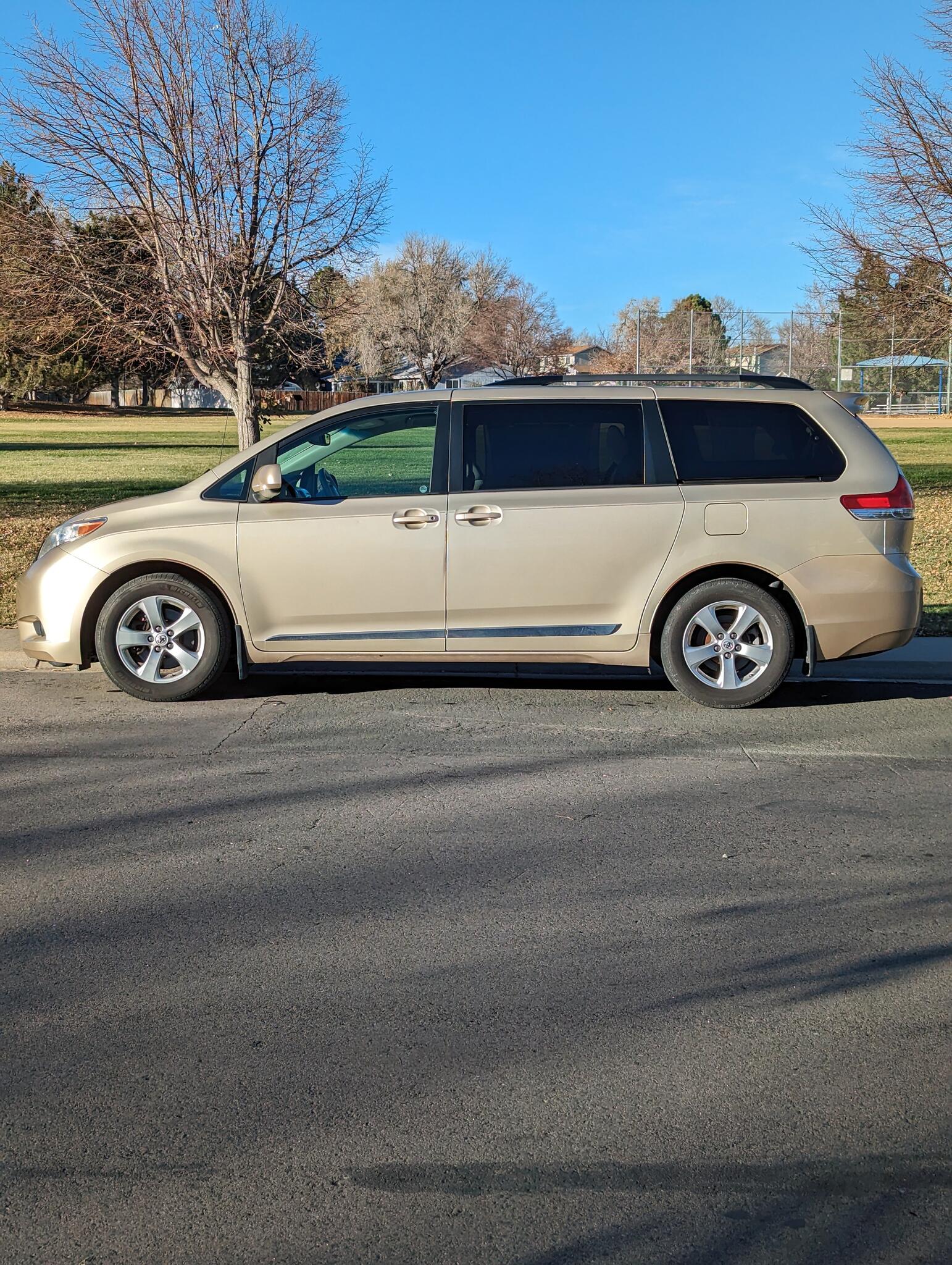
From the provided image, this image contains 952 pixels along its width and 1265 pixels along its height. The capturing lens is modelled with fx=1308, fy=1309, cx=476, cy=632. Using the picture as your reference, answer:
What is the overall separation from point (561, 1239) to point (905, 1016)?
1.46 meters

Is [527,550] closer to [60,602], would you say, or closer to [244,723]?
[244,723]

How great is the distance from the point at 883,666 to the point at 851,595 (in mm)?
1398

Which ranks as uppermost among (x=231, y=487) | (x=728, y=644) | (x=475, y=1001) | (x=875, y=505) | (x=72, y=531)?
(x=231, y=487)

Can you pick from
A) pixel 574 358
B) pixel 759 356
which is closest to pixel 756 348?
pixel 759 356

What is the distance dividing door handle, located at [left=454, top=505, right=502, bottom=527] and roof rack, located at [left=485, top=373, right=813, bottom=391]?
0.87 m

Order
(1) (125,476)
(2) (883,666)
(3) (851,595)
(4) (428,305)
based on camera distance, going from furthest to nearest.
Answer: (4) (428,305) < (1) (125,476) < (2) (883,666) < (3) (851,595)

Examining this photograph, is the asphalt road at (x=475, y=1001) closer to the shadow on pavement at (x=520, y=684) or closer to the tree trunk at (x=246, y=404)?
the shadow on pavement at (x=520, y=684)

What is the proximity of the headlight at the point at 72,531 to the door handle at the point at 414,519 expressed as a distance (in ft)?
5.77

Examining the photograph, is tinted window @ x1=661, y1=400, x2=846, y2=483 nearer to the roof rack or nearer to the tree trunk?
the roof rack

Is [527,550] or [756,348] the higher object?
[756,348]

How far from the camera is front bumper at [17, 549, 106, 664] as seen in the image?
7.63 m

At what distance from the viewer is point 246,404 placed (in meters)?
17.7

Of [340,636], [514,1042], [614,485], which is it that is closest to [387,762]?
[340,636]

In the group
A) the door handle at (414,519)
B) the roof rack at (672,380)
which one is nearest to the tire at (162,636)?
the door handle at (414,519)
